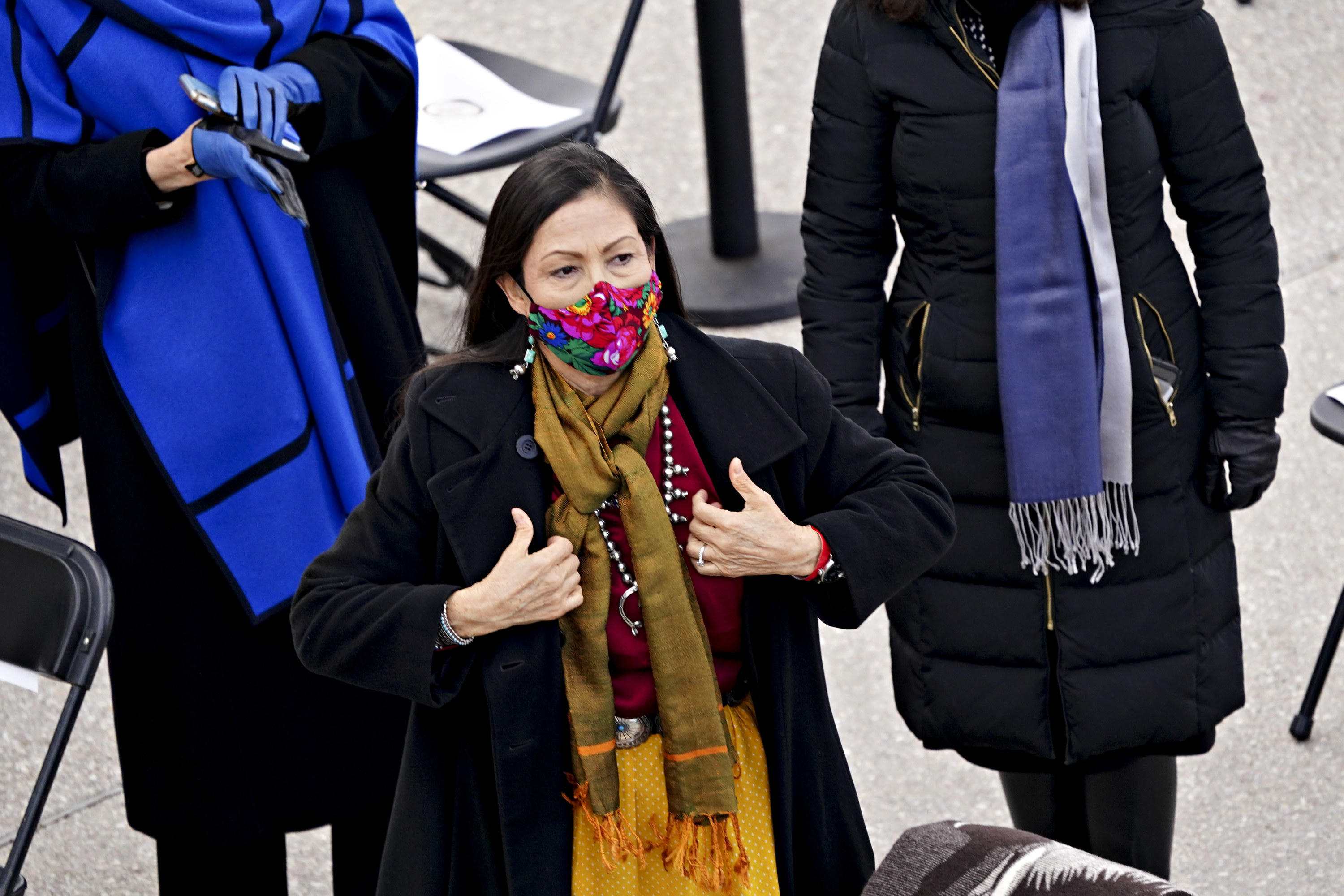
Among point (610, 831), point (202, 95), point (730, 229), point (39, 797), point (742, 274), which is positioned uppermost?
point (202, 95)

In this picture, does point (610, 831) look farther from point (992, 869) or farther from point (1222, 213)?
point (1222, 213)

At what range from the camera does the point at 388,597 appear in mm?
1901

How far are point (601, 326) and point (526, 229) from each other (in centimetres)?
14

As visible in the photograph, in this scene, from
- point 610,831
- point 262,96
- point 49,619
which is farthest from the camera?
point 262,96

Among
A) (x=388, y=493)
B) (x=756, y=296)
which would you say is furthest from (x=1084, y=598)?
(x=756, y=296)

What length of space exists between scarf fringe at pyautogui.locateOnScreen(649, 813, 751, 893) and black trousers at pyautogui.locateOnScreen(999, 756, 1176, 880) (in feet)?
3.12

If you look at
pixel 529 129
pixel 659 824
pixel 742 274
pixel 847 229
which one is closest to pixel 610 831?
pixel 659 824

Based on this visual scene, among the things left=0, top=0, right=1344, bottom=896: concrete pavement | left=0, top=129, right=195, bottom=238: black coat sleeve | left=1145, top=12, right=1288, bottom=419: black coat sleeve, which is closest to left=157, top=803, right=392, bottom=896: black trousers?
left=0, top=0, right=1344, bottom=896: concrete pavement

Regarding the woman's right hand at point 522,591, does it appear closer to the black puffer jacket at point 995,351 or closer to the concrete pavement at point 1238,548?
the black puffer jacket at point 995,351

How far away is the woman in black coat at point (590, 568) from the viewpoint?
189 centimetres

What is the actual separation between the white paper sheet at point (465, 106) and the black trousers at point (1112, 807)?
6.74ft

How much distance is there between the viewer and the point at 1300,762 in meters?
3.38

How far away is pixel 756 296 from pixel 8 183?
9.45 ft

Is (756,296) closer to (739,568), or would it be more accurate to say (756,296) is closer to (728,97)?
(728,97)
